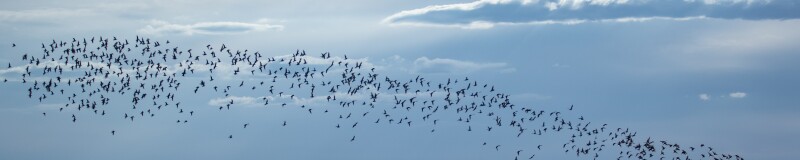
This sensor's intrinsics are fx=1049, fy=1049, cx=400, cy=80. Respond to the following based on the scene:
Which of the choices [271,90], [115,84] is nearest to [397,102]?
[271,90]

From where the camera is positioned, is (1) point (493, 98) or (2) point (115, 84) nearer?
(2) point (115, 84)

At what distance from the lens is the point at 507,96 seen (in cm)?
12200

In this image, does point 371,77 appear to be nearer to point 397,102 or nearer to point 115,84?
point 397,102

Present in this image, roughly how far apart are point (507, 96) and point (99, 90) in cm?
4563

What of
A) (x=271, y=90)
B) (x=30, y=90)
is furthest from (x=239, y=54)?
(x=30, y=90)

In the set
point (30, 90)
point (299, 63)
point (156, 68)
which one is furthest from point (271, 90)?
point (30, 90)

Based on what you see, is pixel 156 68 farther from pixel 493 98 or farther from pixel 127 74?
pixel 493 98

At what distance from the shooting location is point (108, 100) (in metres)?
110

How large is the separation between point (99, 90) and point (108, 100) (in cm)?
142

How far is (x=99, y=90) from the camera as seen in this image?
109938 mm

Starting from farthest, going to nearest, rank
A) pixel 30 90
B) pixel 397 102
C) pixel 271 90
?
1. pixel 397 102
2. pixel 271 90
3. pixel 30 90

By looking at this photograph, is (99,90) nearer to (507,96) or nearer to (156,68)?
(156,68)

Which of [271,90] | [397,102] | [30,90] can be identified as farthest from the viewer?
[397,102]

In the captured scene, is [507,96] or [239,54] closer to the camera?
[239,54]
